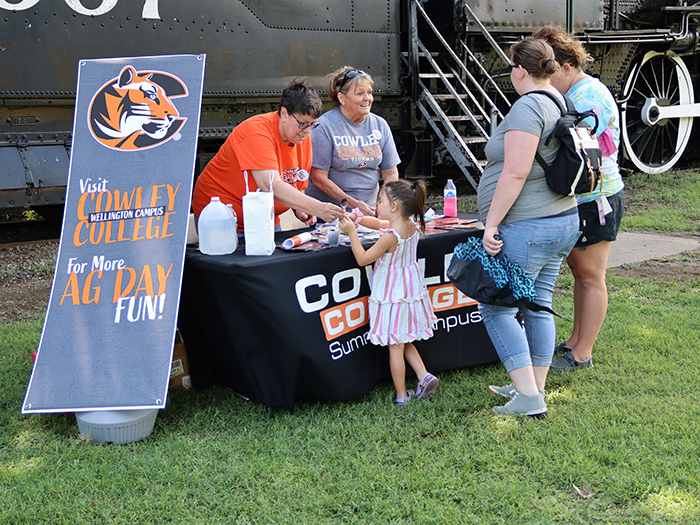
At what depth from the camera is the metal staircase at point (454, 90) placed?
710 cm

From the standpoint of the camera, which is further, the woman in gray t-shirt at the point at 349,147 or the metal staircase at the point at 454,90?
the metal staircase at the point at 454,90

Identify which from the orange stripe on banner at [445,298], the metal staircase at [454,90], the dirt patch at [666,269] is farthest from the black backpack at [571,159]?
the metal staircase at [454,90]

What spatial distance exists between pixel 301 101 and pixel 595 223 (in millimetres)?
1514

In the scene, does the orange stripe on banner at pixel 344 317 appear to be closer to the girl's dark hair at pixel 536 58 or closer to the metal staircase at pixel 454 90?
the girl's dark hair at pixel 536 58

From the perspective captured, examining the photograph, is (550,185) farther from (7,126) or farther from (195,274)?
(7,126)

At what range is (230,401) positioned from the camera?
10.9 feet

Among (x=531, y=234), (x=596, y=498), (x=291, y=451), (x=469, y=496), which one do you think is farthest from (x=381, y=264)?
(x=596, y=498)

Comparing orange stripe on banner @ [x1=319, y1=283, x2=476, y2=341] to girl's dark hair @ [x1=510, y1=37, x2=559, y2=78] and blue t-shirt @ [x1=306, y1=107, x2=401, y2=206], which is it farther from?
girl's dark hair @ [x1=510, y1=37, x2=559, y2=78]

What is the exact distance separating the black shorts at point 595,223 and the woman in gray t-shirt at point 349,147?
1.09m

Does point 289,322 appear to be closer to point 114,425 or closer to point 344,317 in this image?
point 344,317

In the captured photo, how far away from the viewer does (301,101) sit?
10.5 ft

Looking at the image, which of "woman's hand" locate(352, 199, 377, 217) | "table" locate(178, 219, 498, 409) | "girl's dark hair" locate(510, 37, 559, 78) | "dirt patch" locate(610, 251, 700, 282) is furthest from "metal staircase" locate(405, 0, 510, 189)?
"girl's dark hair" locate(510, 37, 559, 78)

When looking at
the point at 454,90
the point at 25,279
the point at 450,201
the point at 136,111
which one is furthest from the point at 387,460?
the point at 454,90

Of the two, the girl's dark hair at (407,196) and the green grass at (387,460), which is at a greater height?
the girl's dark hair at (407,196)
